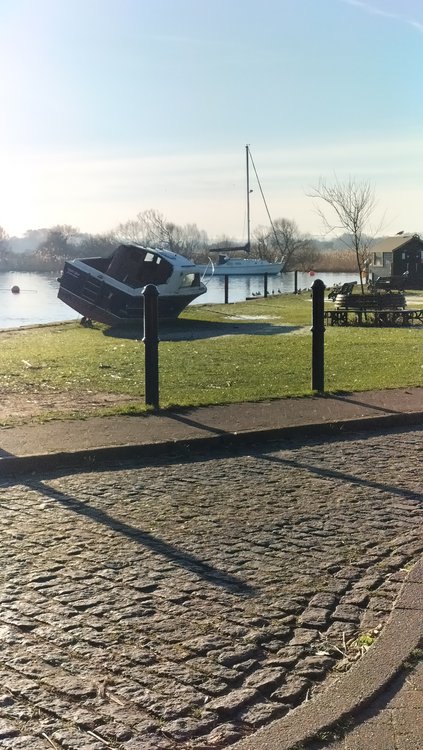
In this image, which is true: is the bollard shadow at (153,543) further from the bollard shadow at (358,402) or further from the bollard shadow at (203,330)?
the bollard shadow at (203,330)

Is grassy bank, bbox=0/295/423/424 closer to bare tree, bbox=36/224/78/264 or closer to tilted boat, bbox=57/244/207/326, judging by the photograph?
tilted boat, bbox=57/244/207/326

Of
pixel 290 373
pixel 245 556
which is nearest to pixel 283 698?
pixel 245 556

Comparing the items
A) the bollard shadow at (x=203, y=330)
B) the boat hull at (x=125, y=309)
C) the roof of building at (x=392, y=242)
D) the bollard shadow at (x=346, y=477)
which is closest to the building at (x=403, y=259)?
the roof of building at (x=392, y=242)

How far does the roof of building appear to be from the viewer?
6107cm

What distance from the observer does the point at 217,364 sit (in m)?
13.4

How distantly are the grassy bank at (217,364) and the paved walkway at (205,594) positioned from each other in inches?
88.3

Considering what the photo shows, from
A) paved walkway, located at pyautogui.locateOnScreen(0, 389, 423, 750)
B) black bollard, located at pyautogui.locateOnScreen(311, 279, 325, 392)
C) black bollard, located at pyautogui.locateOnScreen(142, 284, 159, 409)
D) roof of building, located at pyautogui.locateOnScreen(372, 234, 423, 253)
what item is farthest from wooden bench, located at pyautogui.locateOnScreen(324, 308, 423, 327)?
roof of building, located at pyautogui.locateOnScreen(372, 234, 423, 253)

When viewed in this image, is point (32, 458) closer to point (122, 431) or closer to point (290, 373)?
point (122, 431)

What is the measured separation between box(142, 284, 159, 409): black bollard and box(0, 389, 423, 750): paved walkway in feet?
4.61

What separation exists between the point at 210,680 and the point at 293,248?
291ft

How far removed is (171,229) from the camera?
88.5m

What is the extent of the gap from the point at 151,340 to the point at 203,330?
14.6 metres

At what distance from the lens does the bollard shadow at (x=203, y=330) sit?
69.3 feet

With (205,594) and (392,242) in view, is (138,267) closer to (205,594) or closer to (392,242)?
(205,594)
